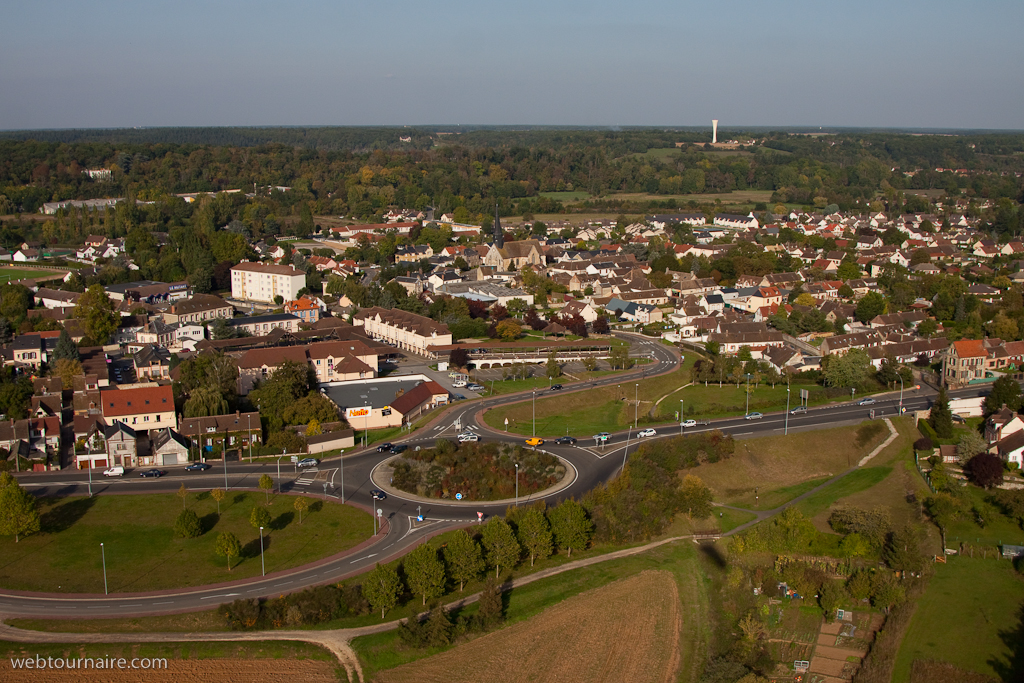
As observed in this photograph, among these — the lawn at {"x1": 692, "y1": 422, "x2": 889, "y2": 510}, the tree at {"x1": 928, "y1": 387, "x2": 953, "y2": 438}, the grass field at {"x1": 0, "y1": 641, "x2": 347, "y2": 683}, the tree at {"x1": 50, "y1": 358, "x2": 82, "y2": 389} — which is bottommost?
the grass field at {"x1": 0, "y1": 641, "x2": 347, "y2": 683}

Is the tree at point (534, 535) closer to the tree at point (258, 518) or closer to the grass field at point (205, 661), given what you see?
the grass field at point (205, 661)

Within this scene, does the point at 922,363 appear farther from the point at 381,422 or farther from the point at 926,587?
the point at 381,422

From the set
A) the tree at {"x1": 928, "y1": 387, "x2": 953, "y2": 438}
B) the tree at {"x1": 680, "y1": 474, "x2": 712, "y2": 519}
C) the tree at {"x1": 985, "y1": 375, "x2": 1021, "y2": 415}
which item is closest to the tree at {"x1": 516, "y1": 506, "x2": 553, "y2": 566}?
the tree at {"x1": 680, "y1": 474, "x2": 712, "y2": 519}

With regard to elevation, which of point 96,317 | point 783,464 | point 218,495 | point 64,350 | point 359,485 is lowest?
point 783,464

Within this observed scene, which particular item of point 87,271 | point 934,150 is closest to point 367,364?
point 87,271

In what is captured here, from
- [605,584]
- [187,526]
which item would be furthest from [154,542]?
[605,584]

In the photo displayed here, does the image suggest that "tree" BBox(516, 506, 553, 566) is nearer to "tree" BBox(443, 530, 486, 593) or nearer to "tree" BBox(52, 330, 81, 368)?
"tree" BBox(443, 530, 486, 593)

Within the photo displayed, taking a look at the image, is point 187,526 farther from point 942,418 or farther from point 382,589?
point 942,418
